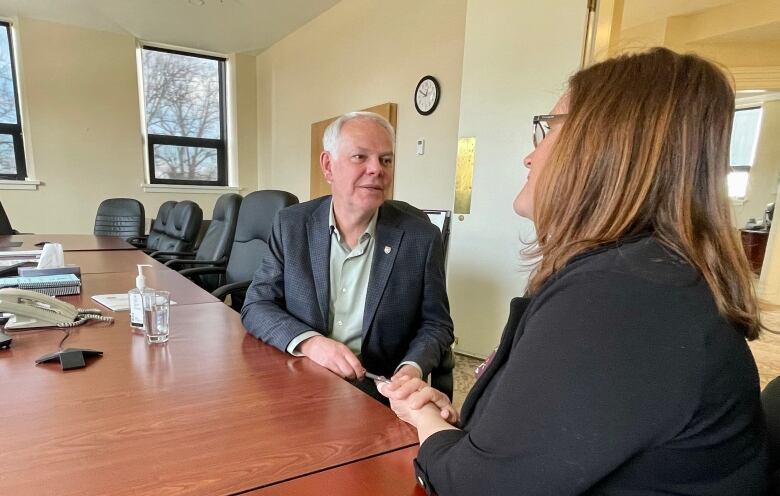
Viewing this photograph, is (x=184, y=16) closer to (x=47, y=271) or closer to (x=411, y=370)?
(x=47, y=271)

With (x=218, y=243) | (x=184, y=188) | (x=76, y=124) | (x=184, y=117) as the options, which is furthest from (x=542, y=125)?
(x=184, y=117)

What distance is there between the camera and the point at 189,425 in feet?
2.25

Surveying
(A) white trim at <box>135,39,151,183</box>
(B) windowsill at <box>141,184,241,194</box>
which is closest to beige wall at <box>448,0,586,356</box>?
(B) windowsill at <box>141,184,241,194</box>

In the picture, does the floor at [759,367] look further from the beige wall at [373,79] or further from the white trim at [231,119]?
the white trim at [231,119]

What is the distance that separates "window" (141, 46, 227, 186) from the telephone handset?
15.7ft

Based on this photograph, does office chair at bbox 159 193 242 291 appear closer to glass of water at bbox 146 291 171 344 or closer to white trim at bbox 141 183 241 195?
glass of water at bbox 146 291 171 344

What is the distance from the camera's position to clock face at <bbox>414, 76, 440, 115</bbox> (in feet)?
10.2

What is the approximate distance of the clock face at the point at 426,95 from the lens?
312 cm

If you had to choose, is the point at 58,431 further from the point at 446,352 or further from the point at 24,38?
the point at 24,38

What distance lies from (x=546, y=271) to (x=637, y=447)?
0.76 feet

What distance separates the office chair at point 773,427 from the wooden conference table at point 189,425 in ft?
1.51

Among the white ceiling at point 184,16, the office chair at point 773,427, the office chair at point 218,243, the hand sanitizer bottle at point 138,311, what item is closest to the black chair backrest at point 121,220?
the office chair at point 218,243

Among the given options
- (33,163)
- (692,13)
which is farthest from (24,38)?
(692,13)

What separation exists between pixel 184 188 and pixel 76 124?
1270 millimetres
